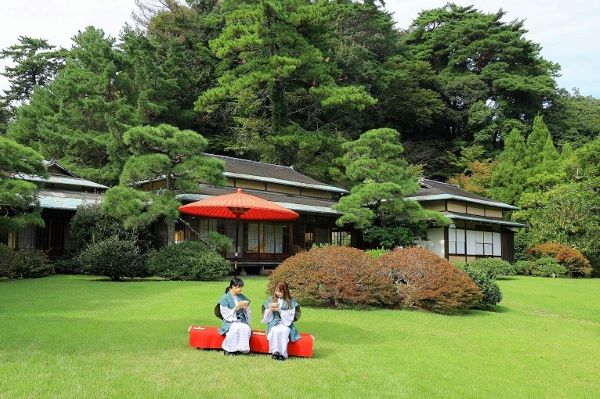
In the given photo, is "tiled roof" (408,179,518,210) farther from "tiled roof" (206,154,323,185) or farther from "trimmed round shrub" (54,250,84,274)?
"trimmed round shrub" (54,250,84,274)

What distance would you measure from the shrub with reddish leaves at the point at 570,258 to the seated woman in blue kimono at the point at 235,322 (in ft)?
80.9

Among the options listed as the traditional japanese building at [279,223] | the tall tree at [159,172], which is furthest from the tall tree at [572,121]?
the tall tree at [159,172]

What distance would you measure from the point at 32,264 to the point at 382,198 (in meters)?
14.0

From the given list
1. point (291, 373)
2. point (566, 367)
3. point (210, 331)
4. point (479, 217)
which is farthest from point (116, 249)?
point (479, 217)

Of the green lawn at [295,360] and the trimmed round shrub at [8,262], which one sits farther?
the trimmed round shrub at [8,262]

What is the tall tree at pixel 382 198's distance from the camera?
23.8 metres

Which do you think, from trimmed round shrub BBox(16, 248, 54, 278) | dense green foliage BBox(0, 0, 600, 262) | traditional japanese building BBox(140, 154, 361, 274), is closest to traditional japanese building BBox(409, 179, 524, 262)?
dense green foliage BBox(0, 0, 600, 262)

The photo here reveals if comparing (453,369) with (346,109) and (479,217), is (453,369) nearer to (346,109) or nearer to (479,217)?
(479,217)

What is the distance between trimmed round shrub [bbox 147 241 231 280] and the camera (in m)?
16.8

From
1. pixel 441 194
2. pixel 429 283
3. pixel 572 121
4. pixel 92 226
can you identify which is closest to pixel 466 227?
pixel 441 194

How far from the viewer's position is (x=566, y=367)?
756cm

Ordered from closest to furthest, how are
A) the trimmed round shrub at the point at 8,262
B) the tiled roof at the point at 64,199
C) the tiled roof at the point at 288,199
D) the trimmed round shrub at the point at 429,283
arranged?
the trimmed round shrub at the point at 429,283 < the trimmed round shrub at the point at 8,262 < the tiled roof at the point at 64,199 < the tiled roof at the point at 288,199

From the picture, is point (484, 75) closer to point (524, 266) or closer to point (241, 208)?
point (524, 266)

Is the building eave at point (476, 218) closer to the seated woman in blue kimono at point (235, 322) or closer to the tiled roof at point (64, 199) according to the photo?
the tiled roof at point (64, 199)
